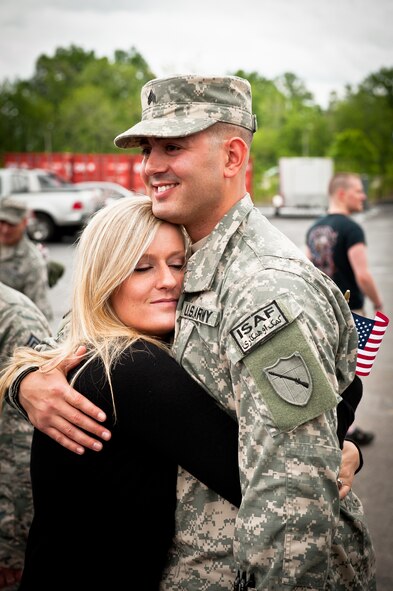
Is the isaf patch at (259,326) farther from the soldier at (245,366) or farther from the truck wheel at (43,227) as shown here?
the truck wheel at (43,227)

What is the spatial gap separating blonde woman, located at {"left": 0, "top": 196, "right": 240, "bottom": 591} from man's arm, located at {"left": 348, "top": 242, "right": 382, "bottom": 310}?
3.74 meters

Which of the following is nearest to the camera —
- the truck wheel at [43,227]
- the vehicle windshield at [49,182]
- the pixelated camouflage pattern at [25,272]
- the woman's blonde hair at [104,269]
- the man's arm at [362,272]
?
the woman's blonde hair at [104,269]

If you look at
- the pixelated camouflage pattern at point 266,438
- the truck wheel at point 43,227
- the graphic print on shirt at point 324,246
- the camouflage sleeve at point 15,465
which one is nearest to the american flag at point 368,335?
the pixelated camouflage pattern at point 266,438

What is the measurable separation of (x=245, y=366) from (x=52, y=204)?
652 inches

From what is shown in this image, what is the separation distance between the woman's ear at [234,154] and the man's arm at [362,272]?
12.0ft

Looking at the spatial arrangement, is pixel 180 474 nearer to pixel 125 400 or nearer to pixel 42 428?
pixel 125 400

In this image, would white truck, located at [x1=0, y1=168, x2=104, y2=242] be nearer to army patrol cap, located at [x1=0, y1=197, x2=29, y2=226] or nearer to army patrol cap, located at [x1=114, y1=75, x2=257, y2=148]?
army patrol cap, located at [x1=0, y1=197, x2=29, y2=226]

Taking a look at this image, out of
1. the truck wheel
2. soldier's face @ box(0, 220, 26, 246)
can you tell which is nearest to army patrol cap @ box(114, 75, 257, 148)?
soldier's face @ box(0, 220, 26, 246)

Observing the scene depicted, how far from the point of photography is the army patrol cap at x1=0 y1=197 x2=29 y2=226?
5.56 m

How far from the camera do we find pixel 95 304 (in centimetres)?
203

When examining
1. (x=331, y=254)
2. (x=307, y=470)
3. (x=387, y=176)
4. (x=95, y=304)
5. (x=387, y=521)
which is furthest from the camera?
(x=387, y=176)

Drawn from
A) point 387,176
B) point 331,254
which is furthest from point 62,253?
point 387,176

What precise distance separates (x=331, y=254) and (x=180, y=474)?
407 cm

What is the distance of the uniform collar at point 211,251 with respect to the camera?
1875 mm
